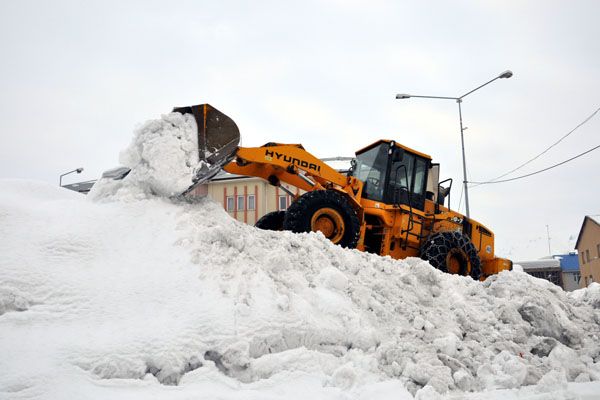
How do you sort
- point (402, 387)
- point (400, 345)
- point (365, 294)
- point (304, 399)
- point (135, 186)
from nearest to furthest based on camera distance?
point (304, 399)
point (402, 387)
point (400, 345)
point (365, 294)
point (135, 186)

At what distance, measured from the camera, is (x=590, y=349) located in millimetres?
5941

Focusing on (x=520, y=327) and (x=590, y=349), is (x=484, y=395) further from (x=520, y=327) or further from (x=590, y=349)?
(x=590, y=349)

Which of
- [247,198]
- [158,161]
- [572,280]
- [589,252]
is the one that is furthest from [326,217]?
[572,280]

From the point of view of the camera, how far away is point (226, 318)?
432 centimetres

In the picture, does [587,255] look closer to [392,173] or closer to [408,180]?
[408,180]

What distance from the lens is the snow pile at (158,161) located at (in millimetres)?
5797

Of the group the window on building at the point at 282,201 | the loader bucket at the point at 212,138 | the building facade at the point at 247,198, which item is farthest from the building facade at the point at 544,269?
the loader bucket at the point at 212,138

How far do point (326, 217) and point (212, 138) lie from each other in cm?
265

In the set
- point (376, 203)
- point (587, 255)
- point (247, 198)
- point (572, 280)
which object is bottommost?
point (572, 280)

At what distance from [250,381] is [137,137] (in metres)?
3.46

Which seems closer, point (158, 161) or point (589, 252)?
point (158, 161)

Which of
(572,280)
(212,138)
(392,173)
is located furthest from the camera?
(572,280)

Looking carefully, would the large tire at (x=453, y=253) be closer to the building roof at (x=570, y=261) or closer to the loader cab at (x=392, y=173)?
the loader cab at (x=392, y=173)

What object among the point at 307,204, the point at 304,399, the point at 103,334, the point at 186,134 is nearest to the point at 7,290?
the point at 103,334
